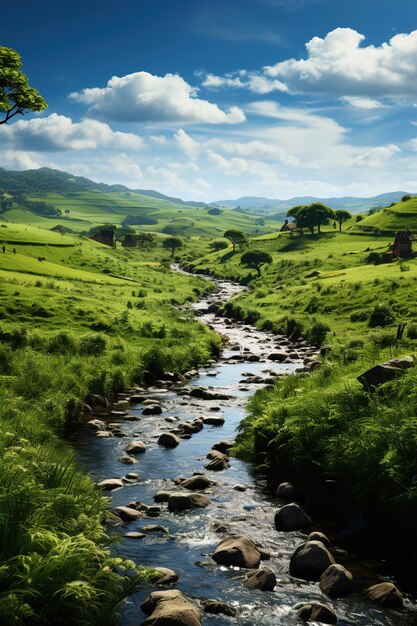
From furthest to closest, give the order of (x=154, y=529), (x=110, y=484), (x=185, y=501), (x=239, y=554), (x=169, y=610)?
1. (x=110, y=484)
2. (x=185, y=501)
3. (x=154, y=529)
4. (x=239, y=554)
5. (x=169, y=610)

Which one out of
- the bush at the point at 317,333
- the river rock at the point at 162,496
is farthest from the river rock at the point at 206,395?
the bush at the point at 317,333

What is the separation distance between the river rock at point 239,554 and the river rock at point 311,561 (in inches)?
38.7

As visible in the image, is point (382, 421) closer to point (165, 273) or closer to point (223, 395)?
point (223, 395)

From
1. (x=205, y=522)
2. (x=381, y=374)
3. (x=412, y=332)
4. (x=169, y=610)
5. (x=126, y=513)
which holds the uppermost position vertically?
(x=381, y=374)

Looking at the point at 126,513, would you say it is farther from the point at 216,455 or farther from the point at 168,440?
the point at 168,440

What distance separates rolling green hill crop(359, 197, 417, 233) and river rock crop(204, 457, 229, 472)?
141960 millimetres

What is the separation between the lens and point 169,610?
10.9 m

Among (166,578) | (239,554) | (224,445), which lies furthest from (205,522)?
(224,445)

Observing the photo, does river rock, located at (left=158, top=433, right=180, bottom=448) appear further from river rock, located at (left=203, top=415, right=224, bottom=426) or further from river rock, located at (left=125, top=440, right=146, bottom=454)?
river rock, located at (left=203, top=415, right=224, bottom=426)

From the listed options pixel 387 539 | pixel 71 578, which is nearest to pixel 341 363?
pixel 387 539

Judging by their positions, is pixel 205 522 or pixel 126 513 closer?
pixel 126 513

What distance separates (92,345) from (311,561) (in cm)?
2563

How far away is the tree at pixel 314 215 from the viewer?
164 meters

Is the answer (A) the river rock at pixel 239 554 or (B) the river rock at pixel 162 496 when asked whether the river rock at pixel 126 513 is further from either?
(A) the river rock at pixel 239 554
